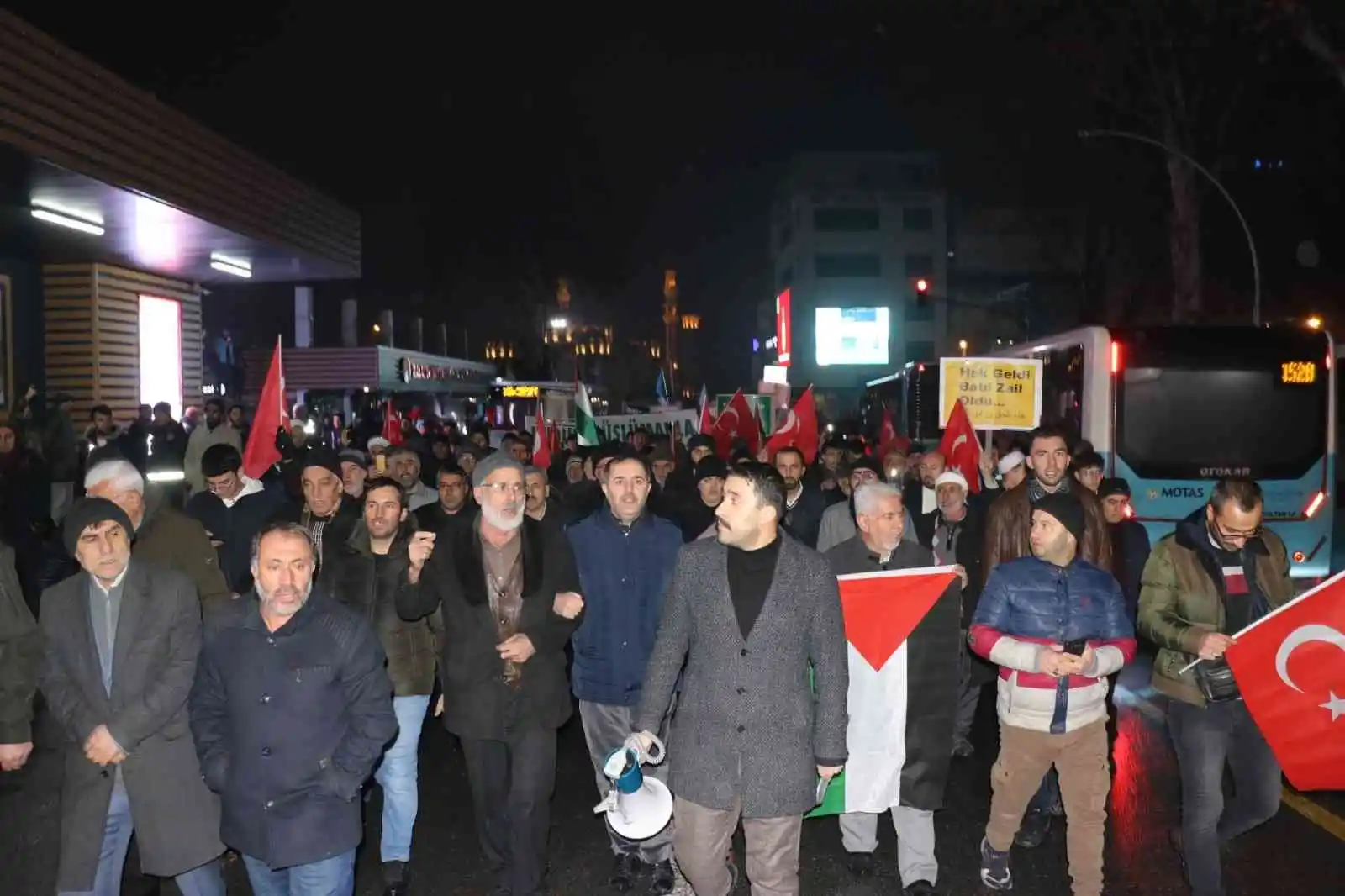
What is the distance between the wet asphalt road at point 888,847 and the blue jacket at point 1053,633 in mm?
1022

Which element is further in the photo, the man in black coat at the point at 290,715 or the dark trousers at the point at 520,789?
the dark trousers at the point at 520,789

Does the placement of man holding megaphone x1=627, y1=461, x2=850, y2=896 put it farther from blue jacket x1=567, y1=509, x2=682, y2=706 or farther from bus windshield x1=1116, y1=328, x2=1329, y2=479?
bus windshield x1=1116, y1=328, x2=1329, y2=479

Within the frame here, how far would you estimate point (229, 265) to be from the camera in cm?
2045

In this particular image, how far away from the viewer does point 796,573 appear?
4.50 metres

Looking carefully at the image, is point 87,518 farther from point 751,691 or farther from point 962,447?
point 962,447

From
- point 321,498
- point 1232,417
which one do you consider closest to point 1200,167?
point 1232,417

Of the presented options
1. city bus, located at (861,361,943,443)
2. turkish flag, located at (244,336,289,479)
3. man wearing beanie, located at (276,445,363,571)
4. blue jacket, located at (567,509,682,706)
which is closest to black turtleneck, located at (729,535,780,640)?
blue jacket, located at (567,509,682,706)

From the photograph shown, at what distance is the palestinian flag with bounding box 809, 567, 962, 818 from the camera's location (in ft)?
19.0

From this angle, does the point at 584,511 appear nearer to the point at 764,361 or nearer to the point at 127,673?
the point at 127,673

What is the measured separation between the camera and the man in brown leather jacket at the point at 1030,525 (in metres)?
6.45

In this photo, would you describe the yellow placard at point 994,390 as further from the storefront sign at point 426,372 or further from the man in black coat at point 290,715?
the storefront sign at point 426,372

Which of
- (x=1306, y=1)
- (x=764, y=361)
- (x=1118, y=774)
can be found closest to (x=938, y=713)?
(x=1118, y=774)

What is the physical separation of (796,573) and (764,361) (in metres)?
100

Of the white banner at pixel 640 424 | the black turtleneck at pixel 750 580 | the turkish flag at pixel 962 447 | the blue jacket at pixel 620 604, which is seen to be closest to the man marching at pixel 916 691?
the blue jacket at pixel 620 604
